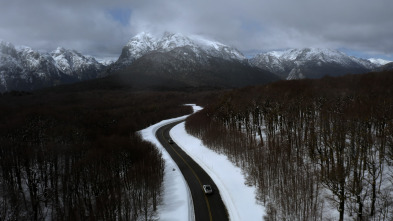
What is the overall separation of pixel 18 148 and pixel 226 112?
5631 cm

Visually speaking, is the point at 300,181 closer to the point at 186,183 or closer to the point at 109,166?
the point at 186,183

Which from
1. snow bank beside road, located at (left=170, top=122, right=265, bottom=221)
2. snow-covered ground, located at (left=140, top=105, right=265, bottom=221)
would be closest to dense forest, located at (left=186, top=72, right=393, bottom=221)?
snow bank beside road, located at (left=170, top=122, right=265, bottom=221)

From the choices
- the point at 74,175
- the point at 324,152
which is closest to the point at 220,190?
the point at 324,152

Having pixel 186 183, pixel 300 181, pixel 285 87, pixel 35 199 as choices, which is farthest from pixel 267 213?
pixel 285 87

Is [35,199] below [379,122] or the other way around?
below

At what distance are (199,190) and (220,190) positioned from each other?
3.46m

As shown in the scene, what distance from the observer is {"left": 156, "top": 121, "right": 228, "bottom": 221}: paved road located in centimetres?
3180

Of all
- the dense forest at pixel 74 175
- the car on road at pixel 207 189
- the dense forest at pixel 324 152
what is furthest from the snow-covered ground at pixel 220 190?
the dense forest at pixel 74 175

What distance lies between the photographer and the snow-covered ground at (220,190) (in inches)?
1265

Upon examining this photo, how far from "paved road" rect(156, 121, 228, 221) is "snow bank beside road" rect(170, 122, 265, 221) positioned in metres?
1.00

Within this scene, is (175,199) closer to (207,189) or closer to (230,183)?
(207,189)

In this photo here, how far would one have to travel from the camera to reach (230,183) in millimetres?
40438

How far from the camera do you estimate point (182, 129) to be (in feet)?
303

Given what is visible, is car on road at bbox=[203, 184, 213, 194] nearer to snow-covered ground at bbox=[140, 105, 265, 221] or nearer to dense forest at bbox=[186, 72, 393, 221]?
snow-covered ground at bbox=[140, 105, 265, 221]
